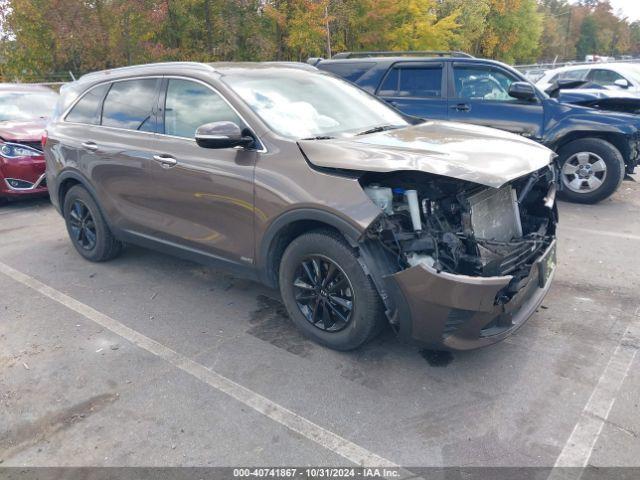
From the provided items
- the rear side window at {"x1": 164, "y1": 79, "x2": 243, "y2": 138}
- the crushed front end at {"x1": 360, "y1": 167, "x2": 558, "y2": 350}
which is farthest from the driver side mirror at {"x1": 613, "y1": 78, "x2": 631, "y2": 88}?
Answer: the rear side window at {"x1": 164, "y1": 79, "x2": 243, "y2": 138}

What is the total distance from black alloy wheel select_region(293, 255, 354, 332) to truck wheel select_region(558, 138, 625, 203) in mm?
4552

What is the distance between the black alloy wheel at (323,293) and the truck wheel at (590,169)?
4.55 metres

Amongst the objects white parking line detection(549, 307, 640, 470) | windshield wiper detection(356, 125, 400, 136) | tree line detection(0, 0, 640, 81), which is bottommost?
white parking line detection(549, 307, 640, 470)

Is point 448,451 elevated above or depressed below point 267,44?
below

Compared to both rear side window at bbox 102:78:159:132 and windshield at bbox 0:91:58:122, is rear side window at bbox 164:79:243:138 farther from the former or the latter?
windshield at bbox 0:91:58:122

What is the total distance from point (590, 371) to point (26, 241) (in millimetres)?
5956

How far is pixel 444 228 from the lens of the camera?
115 inches

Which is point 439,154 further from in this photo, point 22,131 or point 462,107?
point 22,131

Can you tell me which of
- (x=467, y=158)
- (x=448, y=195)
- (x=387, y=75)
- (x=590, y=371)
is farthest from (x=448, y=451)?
(x=387, y=75)

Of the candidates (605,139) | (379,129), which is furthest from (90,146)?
(605,139)

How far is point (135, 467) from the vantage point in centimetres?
247

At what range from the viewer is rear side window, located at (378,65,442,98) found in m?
7.25

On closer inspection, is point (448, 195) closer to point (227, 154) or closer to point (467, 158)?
point (467, 158)

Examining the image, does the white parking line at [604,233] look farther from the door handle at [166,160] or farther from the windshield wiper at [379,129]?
the door handle at [166,160]
